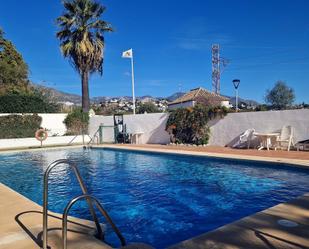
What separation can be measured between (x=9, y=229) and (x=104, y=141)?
55.2 feet

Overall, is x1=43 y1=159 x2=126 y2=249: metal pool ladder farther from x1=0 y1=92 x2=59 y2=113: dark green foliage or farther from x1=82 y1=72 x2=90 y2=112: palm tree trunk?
x1=82 y1=72 x2=90 y2=112: palm tree trunk

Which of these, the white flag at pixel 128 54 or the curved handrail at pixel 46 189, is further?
the white flag at pixel 128 54

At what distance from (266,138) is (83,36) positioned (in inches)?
600

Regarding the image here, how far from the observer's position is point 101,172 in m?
9.91

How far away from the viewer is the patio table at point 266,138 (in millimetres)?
11836

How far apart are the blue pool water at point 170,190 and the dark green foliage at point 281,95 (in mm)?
33865

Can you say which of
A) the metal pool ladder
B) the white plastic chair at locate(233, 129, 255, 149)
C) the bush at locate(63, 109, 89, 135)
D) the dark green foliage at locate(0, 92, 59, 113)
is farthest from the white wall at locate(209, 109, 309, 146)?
the dark green foliage at locate(0, 92, 59, 113)

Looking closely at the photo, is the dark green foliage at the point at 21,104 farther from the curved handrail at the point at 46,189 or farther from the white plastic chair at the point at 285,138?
the curved handrail at the point at 46,189

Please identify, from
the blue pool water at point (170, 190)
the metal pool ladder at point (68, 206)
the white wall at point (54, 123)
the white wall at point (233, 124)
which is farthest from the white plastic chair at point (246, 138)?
the white wall at point (54, 123)

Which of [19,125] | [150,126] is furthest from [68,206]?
[19,125]

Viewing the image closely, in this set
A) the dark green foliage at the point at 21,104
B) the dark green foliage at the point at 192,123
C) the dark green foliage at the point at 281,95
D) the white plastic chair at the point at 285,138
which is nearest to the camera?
the white plastic chair at the point at 285,138

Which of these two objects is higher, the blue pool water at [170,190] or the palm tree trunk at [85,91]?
the palm tree trunk at [85,91]

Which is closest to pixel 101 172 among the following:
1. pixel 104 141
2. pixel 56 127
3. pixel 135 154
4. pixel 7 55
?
pixel 135 154

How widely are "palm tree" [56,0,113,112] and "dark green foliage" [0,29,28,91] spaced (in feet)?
24.2
